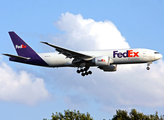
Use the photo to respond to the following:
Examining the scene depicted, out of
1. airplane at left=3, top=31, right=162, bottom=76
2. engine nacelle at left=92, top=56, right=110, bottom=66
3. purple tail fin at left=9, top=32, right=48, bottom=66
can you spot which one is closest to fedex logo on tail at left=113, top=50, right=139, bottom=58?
airplane at left=3, top=31, right=162, bottom=76

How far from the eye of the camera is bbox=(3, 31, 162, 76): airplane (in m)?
55.6

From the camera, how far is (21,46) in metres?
62.4

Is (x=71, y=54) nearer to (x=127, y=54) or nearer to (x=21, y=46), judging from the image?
(x=127, y=54)

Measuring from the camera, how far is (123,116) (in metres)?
54.3

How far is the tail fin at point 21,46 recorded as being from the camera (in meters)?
61.4

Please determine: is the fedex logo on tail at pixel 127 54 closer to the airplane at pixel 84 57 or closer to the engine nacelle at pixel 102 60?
the airplane at pixel 84 57

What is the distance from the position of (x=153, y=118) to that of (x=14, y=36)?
1068 inches

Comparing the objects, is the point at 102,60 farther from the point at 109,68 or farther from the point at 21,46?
the point at 21,46

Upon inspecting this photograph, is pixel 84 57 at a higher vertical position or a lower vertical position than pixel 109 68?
higher

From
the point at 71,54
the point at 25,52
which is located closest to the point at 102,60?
the point at 71,54

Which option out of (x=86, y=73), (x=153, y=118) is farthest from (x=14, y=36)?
(x=153, y=118)

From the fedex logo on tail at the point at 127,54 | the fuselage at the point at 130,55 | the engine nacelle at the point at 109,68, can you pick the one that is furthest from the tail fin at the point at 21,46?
the fedex logo on tail at the point at 127,54

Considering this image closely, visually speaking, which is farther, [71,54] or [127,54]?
[71,54]

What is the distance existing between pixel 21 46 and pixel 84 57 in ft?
39.7
